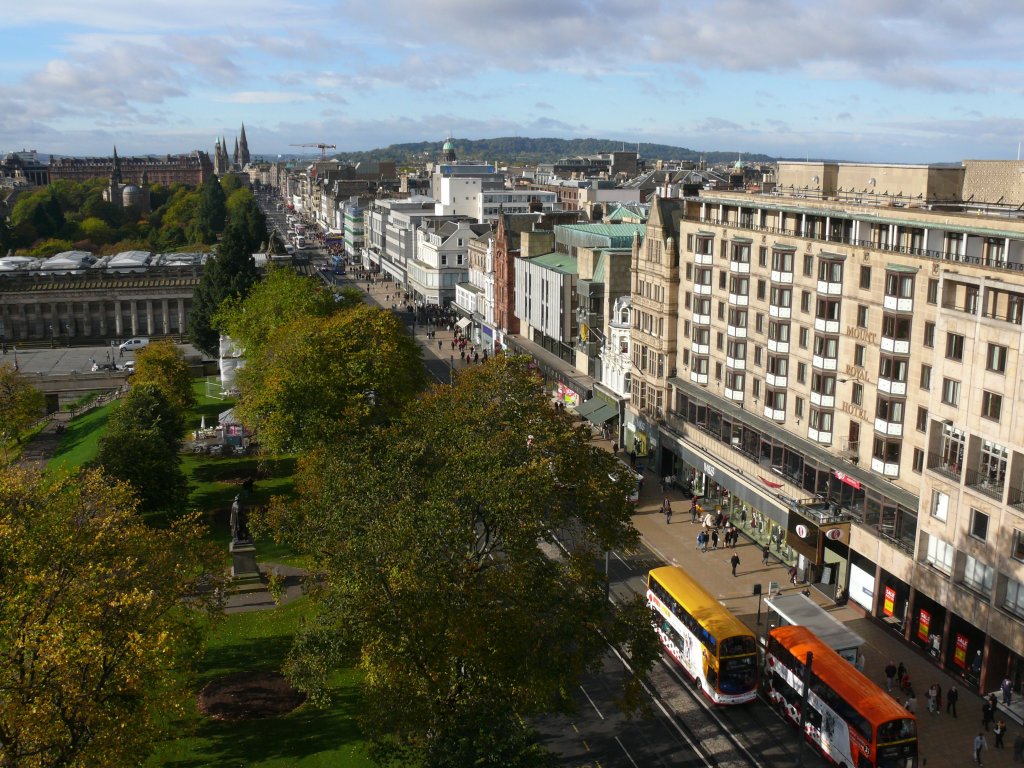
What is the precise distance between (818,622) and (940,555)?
7.20 m

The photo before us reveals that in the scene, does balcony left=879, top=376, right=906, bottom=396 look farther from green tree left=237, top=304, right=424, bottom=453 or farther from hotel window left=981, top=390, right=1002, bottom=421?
green tree left=237, top=304, right=424, bottom=453

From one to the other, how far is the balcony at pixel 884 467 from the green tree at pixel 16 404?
212 ft

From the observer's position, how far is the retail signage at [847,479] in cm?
5124

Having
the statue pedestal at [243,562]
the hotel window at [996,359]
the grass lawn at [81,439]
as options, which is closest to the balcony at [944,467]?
the hotel window at [996,359]

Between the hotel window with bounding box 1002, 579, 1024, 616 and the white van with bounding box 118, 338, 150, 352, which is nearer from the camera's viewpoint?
the hotel window with bounding box 1002, 579, 1024, 616

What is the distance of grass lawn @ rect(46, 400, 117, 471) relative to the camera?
256ft

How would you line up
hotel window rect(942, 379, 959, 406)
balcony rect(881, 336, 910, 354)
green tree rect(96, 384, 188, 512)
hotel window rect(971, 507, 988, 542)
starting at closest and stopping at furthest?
hotel window rect(971, 507, 988, 542) → hotel window rect(942, 379, 959, 406) → balcony rect(881, 336, 910, 354) → green tree rect(96, 384, 188, 512)

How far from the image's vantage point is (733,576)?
56.8 meters

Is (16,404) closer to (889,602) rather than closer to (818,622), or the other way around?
(818,622)

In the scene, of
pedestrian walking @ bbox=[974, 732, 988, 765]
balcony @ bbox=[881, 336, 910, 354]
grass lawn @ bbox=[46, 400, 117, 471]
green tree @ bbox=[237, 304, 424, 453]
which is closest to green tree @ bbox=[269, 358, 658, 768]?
pedestrian walking @ bbox=[974, 732, 988, 765]

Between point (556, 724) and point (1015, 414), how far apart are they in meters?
24.5

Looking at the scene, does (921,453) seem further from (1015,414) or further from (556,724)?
(556,724)

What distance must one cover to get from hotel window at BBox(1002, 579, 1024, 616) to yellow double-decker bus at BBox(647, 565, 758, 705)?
11196mm

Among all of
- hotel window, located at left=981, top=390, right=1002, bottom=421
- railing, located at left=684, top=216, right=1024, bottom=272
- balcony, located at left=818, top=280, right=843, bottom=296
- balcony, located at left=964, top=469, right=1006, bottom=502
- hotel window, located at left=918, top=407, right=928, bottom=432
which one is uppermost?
railing, located at left=684, top=216, right=1024, bottom=272
